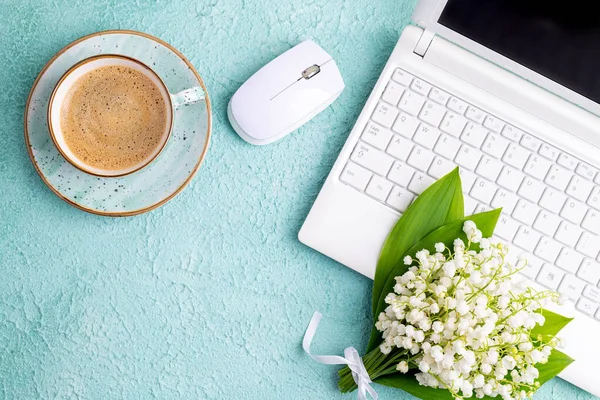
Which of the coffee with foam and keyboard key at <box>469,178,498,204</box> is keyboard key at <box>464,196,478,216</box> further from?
the coffee with foam

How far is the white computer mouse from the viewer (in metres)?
0.72

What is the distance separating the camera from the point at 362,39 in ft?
2.58

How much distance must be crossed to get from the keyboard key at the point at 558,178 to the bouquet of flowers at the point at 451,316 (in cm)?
10

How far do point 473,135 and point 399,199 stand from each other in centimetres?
13

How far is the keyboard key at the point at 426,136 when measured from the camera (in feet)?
2.44

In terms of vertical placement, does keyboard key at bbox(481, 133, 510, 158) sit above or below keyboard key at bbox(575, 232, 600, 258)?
above

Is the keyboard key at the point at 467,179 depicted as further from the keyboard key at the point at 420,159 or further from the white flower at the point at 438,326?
the white flower at the point at 438,326

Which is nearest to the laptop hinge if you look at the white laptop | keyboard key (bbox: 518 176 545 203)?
the white laptop

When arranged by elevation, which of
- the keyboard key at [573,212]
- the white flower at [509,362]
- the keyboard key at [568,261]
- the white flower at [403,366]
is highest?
the keyboard key at [573,212]

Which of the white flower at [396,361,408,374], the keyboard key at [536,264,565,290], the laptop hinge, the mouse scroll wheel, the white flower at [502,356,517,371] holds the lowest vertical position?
the white flower at [396,361,408,374]

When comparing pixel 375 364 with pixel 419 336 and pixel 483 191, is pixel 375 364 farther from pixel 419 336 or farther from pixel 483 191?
pixel 483 191

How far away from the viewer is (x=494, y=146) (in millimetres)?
749

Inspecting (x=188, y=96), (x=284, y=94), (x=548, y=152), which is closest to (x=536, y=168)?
(x=548, y=152)

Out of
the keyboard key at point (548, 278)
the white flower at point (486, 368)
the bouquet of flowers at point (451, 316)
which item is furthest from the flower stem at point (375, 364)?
the keyboard key at point (548, 278)
